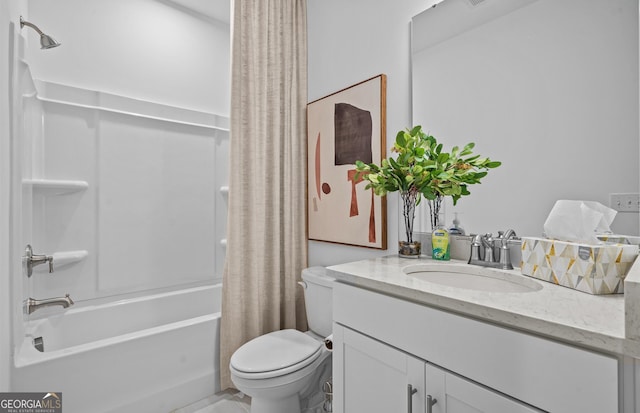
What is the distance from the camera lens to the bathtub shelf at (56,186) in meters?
1.74

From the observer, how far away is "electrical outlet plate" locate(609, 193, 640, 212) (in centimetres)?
94

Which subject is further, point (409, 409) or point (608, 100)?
point (608, 100)

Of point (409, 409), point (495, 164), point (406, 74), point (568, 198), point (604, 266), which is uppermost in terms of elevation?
point (406, 74)

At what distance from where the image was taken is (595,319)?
63 cm

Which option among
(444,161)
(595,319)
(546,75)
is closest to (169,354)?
(444,161)

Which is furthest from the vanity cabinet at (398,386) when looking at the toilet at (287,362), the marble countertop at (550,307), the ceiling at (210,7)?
the ceiling at (210,7)

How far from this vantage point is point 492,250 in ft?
3.93

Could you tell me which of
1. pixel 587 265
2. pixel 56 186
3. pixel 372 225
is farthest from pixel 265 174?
pixel 587 265

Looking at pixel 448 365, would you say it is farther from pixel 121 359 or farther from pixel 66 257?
pixel 66 257

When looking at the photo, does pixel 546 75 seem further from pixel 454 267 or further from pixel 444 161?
pixel 454 267

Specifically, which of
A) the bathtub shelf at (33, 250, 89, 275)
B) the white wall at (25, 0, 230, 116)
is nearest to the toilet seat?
the bathtub shelf at (33, 250, 89, 275)

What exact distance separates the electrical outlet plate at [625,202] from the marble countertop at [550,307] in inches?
13.5

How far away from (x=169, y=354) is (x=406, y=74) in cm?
194

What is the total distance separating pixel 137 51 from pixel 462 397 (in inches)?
105
